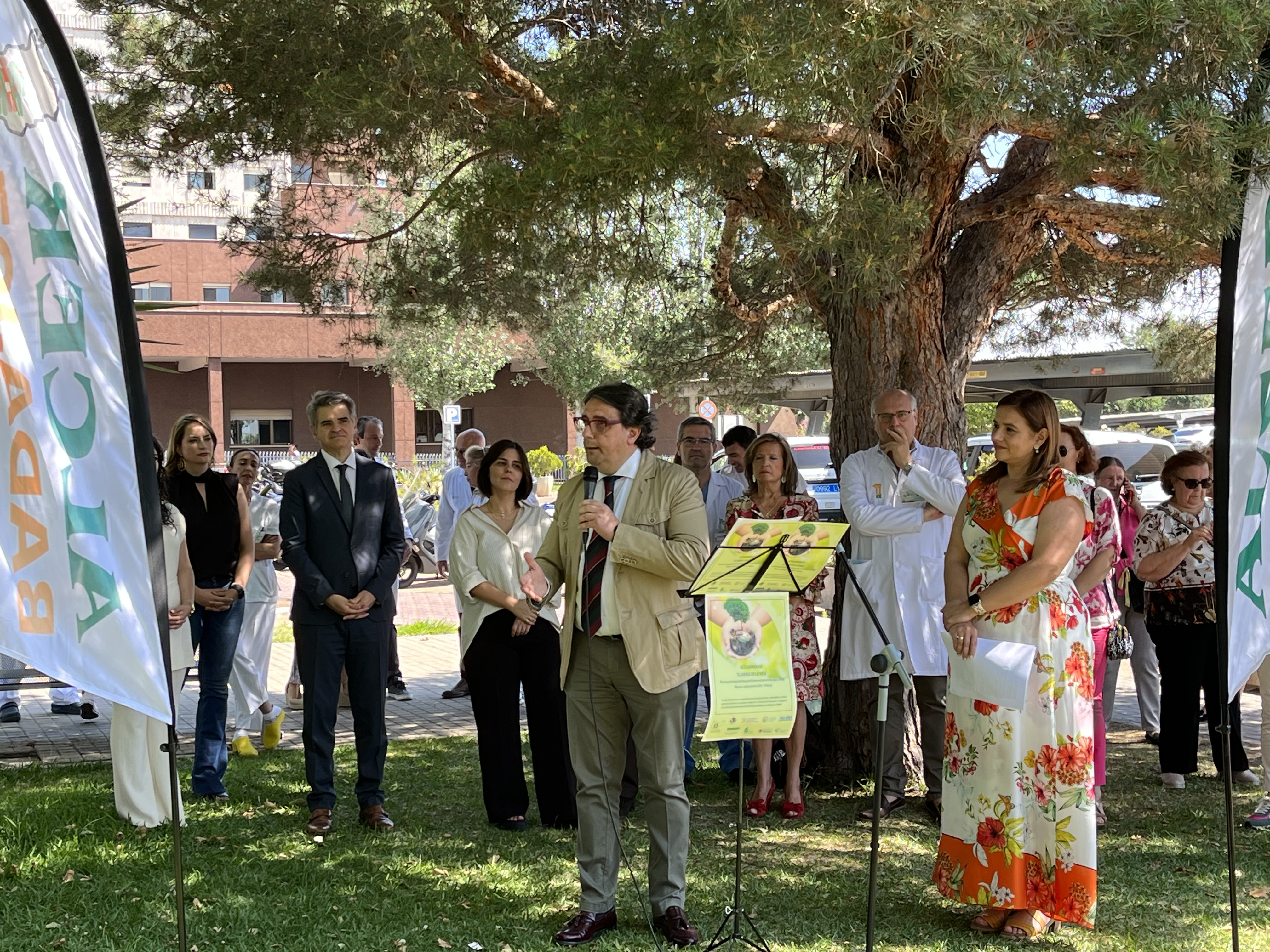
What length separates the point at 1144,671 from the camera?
339 inches

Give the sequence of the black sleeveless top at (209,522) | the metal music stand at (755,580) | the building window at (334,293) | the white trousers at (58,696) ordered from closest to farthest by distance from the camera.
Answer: the metal music stand at (755,580) < the black sleeveless top at (209,522) < the building window at (334,293) < the white trousers at (58,696)

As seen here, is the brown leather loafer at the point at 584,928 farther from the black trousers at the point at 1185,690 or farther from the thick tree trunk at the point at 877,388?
the black trousers at the point at 1185,690

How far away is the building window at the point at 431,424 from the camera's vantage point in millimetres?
46188

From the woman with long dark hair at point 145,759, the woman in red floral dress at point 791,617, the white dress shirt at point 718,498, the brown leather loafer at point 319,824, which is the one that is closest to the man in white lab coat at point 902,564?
the woman in red floral dress at point 791,617

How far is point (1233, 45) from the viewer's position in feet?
13.3

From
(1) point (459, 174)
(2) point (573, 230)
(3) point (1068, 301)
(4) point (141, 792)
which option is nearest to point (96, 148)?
(2) point (573, 230)

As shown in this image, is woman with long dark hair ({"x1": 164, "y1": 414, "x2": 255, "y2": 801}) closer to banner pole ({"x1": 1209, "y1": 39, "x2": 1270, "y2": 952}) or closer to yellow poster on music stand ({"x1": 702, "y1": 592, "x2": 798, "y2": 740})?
yellow poster on music stand ({"x1": 702, "y1": 592, "x2": 798, "y2": 740})

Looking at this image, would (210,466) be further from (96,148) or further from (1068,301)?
(1068,301)

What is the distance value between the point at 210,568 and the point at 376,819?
183 centimetres

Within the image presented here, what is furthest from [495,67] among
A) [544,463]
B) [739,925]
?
[544,463]

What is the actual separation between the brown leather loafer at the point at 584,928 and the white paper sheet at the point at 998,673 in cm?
159

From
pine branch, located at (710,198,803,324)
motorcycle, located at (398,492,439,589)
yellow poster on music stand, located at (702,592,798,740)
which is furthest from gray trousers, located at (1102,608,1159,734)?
motorcycle, located at (398,492,439,589)

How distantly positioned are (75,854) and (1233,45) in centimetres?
574

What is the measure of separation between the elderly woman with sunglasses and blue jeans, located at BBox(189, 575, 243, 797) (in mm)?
5262
